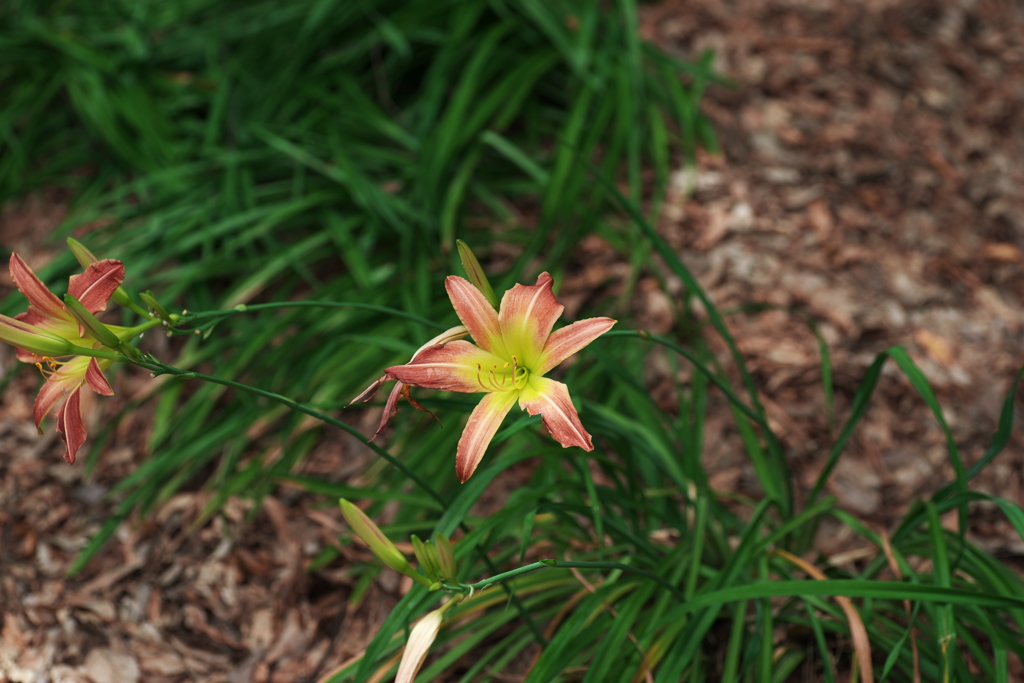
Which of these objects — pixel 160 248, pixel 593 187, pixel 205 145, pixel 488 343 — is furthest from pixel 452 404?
pixel 205 145

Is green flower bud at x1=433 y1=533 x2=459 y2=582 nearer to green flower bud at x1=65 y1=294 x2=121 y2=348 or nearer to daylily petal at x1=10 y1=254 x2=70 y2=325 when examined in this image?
green flower bud at x1=65 y1=294 x2=121 y2=348

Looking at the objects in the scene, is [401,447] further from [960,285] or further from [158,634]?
[960,285]

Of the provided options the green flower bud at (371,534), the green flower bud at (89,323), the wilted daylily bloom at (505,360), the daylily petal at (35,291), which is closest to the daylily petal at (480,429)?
A: the wilted daylily bloom at (505,360)

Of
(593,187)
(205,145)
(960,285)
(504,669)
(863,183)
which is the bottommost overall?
(504,669)

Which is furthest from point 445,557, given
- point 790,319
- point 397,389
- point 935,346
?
point 935,346

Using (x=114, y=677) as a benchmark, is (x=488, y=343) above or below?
above

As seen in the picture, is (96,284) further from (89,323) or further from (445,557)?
(445,557)
